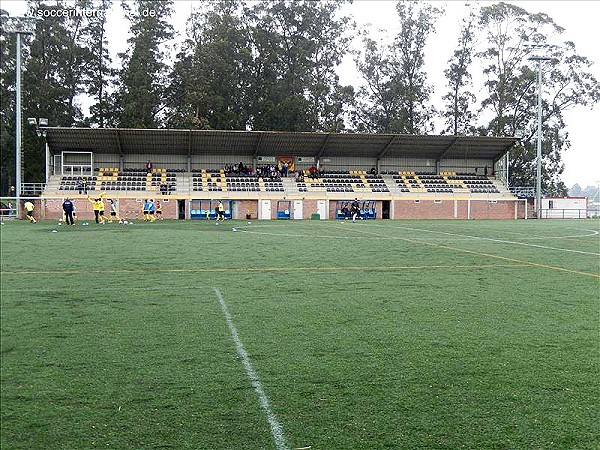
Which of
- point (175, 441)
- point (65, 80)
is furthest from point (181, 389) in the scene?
point (65, 80)

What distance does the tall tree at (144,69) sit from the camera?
192 feet

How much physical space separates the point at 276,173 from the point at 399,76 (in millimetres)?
20925

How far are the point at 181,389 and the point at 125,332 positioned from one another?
6.83 ft

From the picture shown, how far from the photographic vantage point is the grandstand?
48500 mm

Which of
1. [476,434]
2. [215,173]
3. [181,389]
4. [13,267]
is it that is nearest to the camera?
[476,434]

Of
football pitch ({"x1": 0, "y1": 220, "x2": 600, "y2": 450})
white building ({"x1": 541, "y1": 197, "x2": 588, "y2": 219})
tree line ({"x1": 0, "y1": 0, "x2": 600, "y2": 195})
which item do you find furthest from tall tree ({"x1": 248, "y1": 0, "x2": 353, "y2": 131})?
football pitch ({"x1": 0, "y1": 220, "x2": 600, "y2": 450})

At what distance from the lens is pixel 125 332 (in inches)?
258

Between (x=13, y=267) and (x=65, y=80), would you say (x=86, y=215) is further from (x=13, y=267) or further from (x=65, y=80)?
(x=13, y=267)

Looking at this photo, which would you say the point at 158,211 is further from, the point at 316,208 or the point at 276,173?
the point at 276,173

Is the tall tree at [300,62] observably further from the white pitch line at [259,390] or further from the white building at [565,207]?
the white pitch line at [259,390]

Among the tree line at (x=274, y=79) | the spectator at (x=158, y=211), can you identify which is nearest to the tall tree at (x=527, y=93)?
the tree line at (x=274, y=79)

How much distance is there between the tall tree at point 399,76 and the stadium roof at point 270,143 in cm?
1056

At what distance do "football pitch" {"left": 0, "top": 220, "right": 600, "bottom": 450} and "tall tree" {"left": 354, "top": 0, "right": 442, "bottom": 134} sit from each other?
56.0 m

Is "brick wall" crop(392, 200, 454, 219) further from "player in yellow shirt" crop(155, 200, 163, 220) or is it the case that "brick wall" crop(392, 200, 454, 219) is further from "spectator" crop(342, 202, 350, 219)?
"player in yellow shirt" crop(155, 200, 163, 220)
